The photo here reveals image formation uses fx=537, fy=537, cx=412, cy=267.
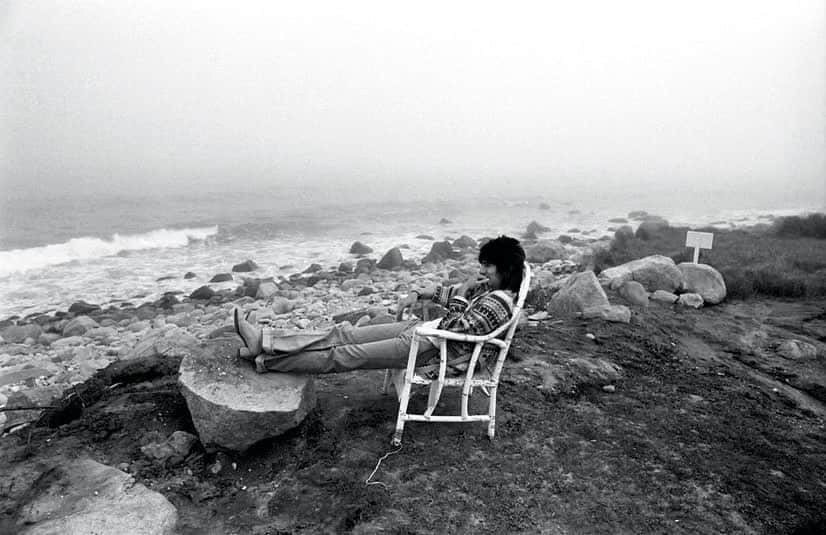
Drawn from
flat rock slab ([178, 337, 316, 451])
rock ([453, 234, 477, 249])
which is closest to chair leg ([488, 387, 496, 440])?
flat rock slab ([178, 337, 316, 451])

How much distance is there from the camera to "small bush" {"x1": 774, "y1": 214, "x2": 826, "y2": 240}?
1462 cm

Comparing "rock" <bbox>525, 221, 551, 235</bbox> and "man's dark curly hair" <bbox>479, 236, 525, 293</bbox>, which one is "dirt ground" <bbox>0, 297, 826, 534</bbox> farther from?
"rock" <bbox>525, 221, 551, 235</bbox>

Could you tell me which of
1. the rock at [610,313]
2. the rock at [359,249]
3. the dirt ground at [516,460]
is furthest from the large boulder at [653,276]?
the rock at [359,249]

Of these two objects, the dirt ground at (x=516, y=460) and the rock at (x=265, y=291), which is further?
the rock at (x=265, y=291)

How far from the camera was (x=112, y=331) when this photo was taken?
9914 mm

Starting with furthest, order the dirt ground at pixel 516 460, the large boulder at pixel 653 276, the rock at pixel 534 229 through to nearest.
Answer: the rock at pixel 534 229 → the large boulder at pixel 653 276 → the dirt ground at pixel 516 460

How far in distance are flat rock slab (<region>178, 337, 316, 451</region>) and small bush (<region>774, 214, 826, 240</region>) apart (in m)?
15.7

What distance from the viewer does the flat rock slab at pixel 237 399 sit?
365 centimetres

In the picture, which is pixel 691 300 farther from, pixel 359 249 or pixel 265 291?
pixel 359 249

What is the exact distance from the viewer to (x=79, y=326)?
1004cm

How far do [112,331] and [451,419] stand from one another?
8356mm

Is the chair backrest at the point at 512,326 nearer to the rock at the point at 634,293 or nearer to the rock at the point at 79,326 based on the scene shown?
the rock at the point at 634,293

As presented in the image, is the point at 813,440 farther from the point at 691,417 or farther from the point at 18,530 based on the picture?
the point at 18,530

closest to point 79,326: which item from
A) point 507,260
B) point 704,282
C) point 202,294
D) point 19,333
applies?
point 19,333
